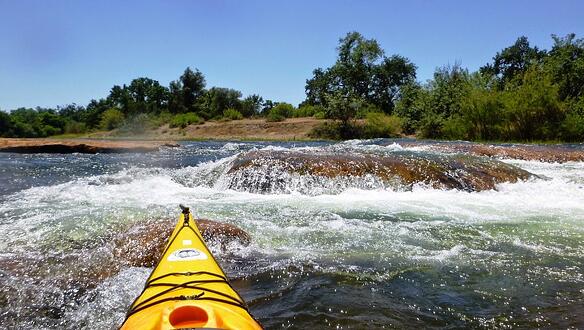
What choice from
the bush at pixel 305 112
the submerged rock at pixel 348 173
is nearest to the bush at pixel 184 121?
the bush at pixel 305 112

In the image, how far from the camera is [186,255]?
9.75ft

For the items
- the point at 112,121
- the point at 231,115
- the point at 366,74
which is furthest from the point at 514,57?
the point at 112,121

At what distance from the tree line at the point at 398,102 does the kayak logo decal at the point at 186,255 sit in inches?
873

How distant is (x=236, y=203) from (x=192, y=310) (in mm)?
5480

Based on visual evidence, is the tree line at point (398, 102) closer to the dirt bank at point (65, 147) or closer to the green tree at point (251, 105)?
the green tree at point (251, 105)

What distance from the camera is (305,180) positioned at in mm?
8930

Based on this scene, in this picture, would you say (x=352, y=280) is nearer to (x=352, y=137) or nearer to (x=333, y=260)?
(x=333, y=260)

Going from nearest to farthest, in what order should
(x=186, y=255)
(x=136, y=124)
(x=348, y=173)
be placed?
(x=186, y=255)
(x=348, y=173)
(x=136, y=124)

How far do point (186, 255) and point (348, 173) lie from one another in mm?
6492

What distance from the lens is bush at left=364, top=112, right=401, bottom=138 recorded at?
3297cm

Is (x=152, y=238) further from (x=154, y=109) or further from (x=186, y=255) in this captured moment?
(x=154, y=109)

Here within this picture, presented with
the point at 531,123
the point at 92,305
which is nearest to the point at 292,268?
the point at 92,305

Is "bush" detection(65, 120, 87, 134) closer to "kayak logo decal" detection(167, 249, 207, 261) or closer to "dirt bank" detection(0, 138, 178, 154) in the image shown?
"dirt bank" detection(0, 138, 178, 154)

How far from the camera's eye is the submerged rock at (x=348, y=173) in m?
8.94
